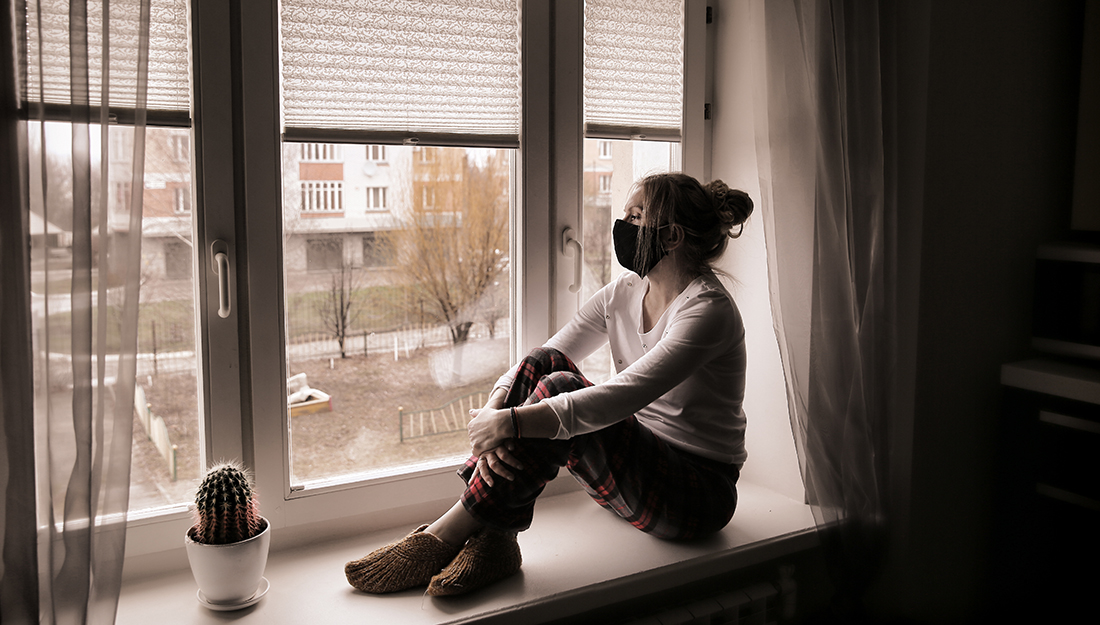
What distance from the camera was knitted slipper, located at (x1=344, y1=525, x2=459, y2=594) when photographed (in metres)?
1.33

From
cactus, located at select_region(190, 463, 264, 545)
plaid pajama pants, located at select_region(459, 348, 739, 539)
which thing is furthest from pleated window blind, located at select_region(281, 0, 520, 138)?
cactus, located at select_region(190, 463, 264, 545)

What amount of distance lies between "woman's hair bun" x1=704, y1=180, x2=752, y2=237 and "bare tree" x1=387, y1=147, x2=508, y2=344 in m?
0.47

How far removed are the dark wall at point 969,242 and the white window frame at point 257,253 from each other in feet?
2.93

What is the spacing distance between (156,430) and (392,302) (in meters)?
0.51

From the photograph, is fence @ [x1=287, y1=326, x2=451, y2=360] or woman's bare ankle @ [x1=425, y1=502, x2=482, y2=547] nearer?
woman's bare ankle @ [x1=425, y1=502, x2=482, y2=547]

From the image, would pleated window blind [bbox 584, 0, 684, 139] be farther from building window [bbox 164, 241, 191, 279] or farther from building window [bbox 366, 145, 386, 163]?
building window [bbox 164, 241, 191, 279]

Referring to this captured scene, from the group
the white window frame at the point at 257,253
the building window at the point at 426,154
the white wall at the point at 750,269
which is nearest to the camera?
the white window frame at the point at 257,253

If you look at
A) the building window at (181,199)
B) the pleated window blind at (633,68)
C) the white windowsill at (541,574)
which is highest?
the pleated window blind at (633,68)

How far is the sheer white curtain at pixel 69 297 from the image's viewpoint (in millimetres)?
933

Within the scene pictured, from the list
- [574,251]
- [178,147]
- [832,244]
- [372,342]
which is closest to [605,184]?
[574,251]

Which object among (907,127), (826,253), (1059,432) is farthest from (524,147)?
(1059,432)

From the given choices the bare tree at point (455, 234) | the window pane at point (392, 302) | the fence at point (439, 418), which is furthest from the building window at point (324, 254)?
the fence at point (439, 418)

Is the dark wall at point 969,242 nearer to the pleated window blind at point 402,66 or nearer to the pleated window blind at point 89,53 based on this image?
the pleated window blind at point 402,66

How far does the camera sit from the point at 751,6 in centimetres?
161
